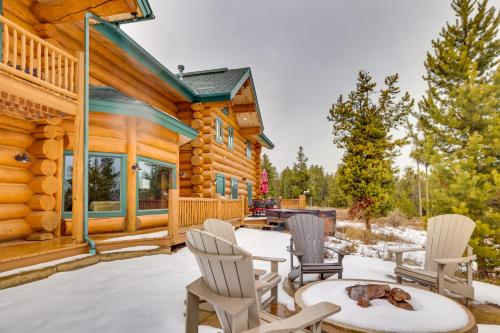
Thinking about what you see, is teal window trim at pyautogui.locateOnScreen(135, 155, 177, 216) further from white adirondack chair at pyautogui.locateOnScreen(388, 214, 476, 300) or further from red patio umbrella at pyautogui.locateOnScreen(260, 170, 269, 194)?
red patio umbrella at pyautogui.locateOnScreen(260, 170, 269, 194)

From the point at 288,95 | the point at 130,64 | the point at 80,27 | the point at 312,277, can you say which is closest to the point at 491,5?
the point at 312,277

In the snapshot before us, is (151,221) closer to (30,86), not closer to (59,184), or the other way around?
(59,184)

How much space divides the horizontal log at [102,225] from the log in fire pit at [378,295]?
5.78 meters

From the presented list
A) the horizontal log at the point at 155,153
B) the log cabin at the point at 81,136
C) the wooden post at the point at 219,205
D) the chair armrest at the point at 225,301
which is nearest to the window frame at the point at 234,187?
the log cabin at the point at 81,136

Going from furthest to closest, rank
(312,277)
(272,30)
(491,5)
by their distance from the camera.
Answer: (272,30) → (491,5) → (312,277)

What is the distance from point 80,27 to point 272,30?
2175 centimetres

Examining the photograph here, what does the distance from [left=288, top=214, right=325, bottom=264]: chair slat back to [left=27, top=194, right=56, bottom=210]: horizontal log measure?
5177 millimetres

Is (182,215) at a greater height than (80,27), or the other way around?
(80,27)

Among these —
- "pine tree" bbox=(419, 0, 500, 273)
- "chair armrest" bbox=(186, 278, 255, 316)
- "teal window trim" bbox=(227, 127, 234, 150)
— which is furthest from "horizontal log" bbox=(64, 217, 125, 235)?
"pine tree" bbox=(419, 0, 500, 273)

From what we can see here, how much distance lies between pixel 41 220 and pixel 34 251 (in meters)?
1.54

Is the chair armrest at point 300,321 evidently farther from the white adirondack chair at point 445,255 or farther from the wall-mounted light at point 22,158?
the wall-mounted light at point 22,158

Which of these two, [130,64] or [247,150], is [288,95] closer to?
[247,150]

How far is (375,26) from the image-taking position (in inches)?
776

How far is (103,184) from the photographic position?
673cm
